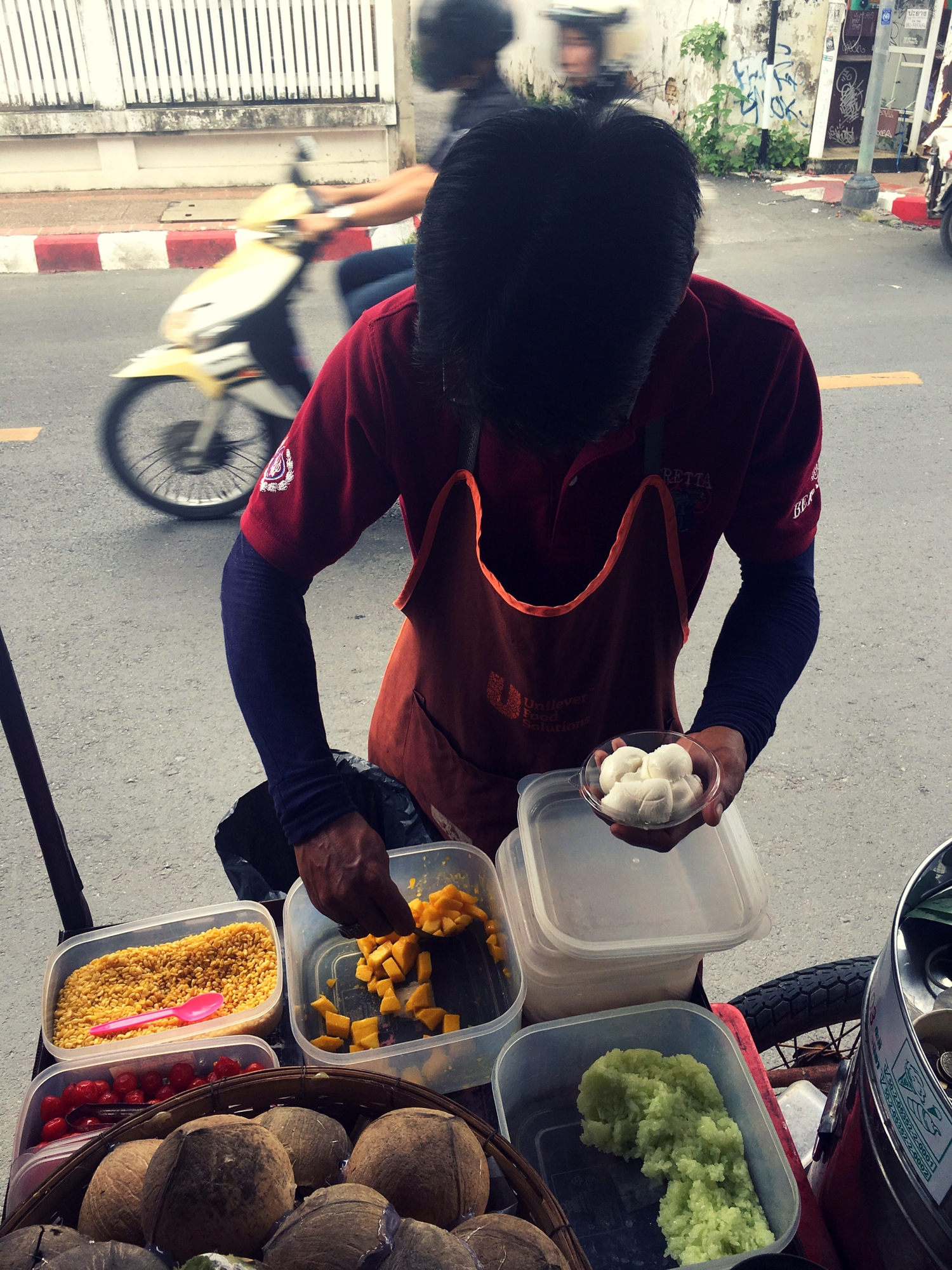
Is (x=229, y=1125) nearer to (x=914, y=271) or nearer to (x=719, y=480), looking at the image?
(x=719, y=480)

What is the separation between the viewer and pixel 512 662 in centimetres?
145

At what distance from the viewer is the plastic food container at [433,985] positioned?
4.05 ft

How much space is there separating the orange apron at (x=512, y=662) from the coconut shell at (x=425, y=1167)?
652 millimetres

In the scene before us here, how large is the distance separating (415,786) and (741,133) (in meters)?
10.4

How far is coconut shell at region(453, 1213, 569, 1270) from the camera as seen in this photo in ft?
2.72

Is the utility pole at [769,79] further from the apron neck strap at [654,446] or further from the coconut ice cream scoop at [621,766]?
the coconut ice cream scoop at [621,766]

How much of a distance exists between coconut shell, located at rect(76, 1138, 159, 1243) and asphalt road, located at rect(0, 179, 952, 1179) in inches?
61.4

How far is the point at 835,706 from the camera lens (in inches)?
137

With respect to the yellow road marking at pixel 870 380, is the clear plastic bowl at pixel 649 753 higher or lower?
higher

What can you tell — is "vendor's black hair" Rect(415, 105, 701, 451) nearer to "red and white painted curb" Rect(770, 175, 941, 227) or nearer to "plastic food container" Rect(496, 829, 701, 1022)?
"plastic food container" Rect(496, 829, 701, 1022)

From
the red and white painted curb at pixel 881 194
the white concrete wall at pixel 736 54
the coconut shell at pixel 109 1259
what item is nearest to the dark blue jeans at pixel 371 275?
the coconut shell at pixel 109 1259

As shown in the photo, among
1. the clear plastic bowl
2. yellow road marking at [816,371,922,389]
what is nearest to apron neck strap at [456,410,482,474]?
the clear plastic bowl

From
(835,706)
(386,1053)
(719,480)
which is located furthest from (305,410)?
(835,706)

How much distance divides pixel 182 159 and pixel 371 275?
608 cm
